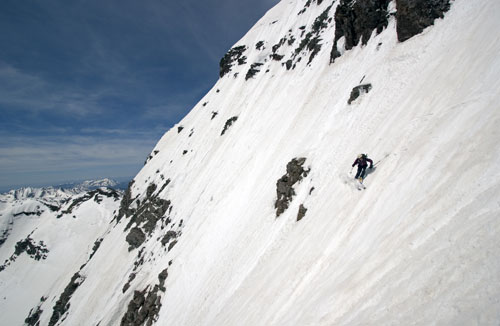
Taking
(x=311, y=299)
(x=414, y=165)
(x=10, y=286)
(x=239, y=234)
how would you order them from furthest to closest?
1. (x=10, y=286)
2. (x=239, y=234)
3. (x=414, y=165)
4. (x=311, y=299)

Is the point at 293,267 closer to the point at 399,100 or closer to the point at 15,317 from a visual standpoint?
the point at 399,100

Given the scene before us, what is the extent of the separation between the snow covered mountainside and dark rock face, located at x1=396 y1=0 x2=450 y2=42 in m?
0.08

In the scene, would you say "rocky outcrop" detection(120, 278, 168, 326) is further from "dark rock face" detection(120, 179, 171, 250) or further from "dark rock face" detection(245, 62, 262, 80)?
"dark rock face" detection(245, 62, 262, 80)

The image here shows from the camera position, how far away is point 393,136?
10.8 meters

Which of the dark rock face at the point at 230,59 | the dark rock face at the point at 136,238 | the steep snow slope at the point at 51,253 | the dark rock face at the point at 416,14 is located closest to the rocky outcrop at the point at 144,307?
the dark rock face at the point at 136,238

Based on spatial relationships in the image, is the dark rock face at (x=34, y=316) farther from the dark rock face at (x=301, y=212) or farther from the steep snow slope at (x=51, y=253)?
the dark rock face at (x=301, y=212)

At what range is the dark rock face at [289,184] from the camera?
15941 millimetres

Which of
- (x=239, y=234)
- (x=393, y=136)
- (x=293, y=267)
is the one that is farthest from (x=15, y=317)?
(x=393, y=136)

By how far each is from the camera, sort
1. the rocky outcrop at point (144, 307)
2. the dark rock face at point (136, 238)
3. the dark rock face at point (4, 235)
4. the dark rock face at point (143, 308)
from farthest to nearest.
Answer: the dark rock face at point (4, 235) < the dark rock face at point (136, 238) < the rocky outcrop at point (144, 307) < the dark rock face at point (143, 308)

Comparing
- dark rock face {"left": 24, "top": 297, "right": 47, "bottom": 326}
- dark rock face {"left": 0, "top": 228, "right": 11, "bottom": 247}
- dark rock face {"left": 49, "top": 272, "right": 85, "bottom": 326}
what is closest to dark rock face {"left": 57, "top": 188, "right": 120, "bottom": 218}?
dark rock face {"left": 24, "top": 297, "right": 47, "bottom": 326}

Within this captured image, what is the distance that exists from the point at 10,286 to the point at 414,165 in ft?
425

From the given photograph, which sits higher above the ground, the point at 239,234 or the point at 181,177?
the point at 181,177

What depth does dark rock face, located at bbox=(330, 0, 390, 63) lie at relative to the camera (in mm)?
20656

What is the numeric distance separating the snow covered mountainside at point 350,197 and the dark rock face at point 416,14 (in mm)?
83
